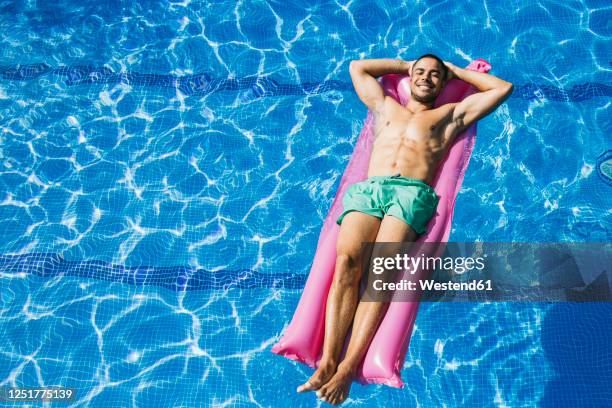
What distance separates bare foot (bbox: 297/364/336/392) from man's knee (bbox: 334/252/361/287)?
521 mm

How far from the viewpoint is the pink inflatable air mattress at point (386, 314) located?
133 inches

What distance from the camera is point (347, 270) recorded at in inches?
142

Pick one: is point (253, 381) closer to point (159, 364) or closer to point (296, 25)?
point (159, 364)

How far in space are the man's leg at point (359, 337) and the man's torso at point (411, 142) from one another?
1.80ft

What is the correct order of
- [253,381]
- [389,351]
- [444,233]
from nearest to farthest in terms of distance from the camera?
[389,351], [444,233], [253,381]

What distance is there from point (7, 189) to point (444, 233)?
12.9ft

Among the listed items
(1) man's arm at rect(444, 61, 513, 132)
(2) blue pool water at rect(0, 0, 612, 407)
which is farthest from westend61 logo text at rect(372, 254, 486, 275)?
(1) man's arm at rect(444, 61, 513, 132)

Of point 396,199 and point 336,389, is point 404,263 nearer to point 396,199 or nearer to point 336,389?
point 396,199

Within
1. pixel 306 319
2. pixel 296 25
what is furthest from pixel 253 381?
pixel 296 25

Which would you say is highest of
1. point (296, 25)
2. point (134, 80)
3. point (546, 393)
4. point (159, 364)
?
point (296, 25)

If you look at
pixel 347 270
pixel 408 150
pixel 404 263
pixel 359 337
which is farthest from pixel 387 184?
pixel 359 337

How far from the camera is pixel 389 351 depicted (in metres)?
3.38

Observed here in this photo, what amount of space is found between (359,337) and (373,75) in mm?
2291

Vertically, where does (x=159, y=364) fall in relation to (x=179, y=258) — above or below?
below
